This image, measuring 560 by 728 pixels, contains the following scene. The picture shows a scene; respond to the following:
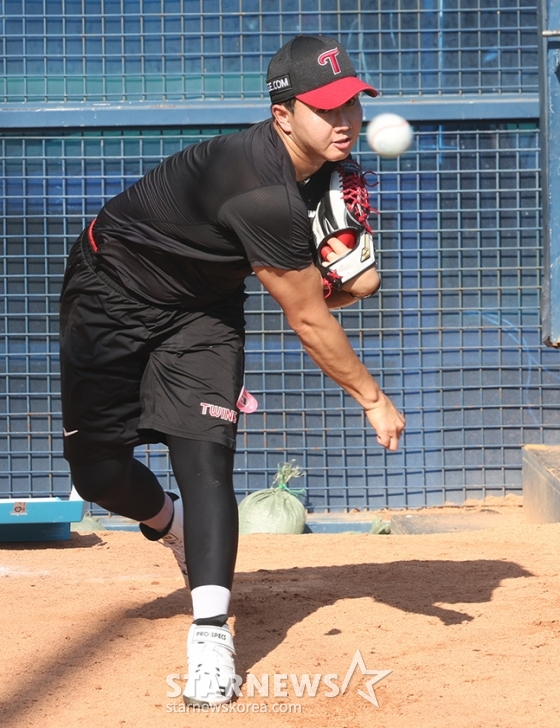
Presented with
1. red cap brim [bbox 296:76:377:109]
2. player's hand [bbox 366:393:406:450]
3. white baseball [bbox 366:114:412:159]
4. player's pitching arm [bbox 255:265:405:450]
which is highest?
white baseball [bbox 366:114:412:159]

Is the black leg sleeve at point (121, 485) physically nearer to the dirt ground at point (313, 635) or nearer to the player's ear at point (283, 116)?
the dirt ground at point (313, 635)

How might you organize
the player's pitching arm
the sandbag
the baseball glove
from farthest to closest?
the sandbag → the baseball glove → the player's pitching arm

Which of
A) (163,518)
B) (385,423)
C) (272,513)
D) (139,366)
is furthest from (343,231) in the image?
(272,513)

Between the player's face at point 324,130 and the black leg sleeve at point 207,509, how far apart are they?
1028 millimetres

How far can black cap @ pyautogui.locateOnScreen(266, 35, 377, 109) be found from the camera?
301cm

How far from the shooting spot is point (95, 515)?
24.2ft

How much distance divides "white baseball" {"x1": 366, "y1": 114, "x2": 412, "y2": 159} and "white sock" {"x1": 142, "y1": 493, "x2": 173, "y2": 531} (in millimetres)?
4126

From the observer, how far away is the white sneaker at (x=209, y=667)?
2.87 meters

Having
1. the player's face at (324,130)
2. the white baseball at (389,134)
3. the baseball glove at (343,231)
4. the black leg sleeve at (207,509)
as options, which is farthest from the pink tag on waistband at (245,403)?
the white baseball at (389,134)

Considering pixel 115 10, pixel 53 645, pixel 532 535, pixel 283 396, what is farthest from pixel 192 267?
pixel 115 10

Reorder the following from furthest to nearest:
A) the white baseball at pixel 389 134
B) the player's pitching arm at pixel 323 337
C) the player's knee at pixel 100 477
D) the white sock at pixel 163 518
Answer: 1. the white baseball at pixel 389 134
2. the white sock at pixel 163 518
3. the player's knee at pixel 100 477
4. the player's pitching arm at pixel 323 337

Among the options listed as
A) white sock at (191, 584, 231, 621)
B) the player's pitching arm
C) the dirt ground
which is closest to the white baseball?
the dirt ground

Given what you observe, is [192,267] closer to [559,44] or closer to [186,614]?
[186,614]

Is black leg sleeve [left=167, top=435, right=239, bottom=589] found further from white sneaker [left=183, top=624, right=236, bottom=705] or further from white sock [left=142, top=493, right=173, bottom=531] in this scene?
white sock [left=142, top=493, right=173, bottom=531]
